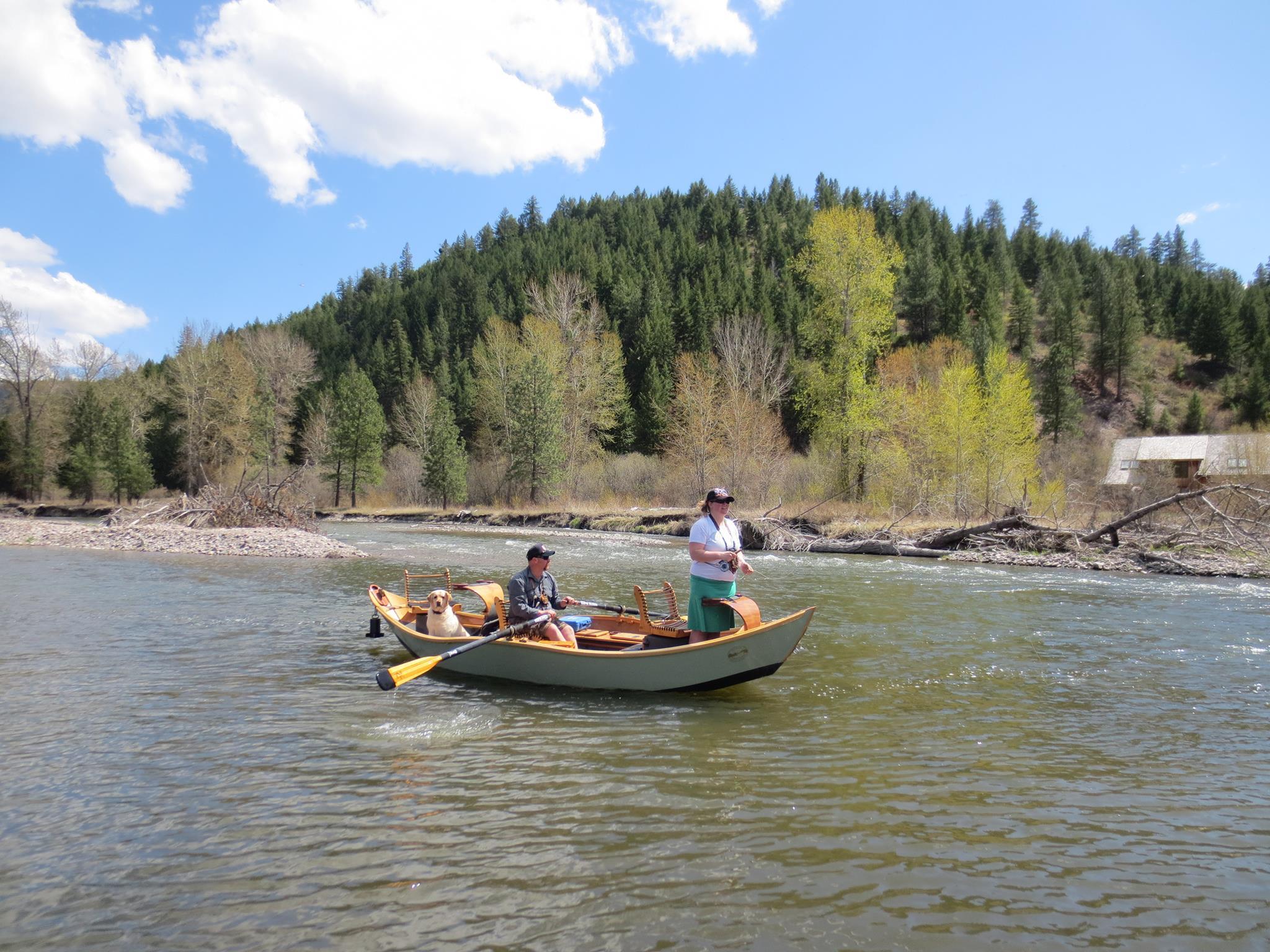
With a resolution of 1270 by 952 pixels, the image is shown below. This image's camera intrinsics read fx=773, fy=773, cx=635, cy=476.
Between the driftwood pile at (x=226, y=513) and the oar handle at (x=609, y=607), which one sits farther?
the driftwood pile at (x=226, y=513)

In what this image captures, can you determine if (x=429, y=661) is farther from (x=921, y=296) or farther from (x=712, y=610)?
(x=921, y=296)

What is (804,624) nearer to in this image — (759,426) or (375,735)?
(375,735)

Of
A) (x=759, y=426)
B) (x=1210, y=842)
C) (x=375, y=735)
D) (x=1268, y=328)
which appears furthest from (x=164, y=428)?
(x=1268, y=328)

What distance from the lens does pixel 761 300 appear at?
75.7m

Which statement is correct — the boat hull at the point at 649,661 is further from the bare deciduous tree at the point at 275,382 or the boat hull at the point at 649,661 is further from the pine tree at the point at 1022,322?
the pine tree at the point at 1022,322

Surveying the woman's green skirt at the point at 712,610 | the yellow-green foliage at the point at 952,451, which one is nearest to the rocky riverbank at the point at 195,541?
the woman's green skirt at the point at 712,610

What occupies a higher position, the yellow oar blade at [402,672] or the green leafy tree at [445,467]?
the green leafy tree at [445,467]

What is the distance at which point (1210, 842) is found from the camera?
518 cm

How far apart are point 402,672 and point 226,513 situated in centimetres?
2322

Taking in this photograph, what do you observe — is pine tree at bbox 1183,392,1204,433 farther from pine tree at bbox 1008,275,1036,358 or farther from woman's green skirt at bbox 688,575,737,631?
woman's green skirt at bbox 688,575,737,631

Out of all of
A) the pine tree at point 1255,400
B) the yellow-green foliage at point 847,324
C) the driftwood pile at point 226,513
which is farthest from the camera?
the pine tree at point 1255,400

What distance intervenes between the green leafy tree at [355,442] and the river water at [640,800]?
152 feet

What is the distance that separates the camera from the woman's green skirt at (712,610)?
8.74m

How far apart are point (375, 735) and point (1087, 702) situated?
7.53m
